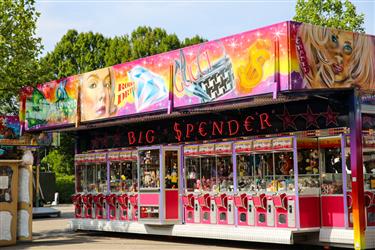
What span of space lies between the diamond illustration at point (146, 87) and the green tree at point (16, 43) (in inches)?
159

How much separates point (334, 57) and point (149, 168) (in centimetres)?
680

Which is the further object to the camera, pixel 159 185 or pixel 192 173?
pixel 159 185

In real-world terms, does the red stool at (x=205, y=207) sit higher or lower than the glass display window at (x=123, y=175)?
lower

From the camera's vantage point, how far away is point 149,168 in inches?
720

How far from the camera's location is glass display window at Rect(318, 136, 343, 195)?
47.3ft

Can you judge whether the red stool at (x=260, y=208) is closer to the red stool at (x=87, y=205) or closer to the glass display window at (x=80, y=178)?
the red stool at (x=87, y=205)

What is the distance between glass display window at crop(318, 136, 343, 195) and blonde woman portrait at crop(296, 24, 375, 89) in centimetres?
149

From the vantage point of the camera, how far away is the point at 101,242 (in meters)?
18.1

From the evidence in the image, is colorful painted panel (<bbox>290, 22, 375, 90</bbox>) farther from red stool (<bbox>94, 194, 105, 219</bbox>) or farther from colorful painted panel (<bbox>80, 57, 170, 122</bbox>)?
red stool (<bbox>94, 194, 105, 219</bbox>)

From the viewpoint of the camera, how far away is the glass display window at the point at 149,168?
1806 cm

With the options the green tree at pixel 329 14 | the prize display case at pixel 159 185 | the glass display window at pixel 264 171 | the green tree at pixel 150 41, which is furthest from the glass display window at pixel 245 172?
the green tree at pixel 150 41

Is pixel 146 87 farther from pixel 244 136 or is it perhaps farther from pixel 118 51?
pixel 118 51

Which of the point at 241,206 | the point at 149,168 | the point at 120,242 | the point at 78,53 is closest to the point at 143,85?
the point at 149,168

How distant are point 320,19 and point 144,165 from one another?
23530mm
